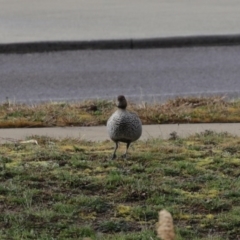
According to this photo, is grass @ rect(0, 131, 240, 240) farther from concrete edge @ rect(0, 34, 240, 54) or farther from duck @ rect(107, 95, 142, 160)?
concrete edge @ rect(0, 34, 240, 54)

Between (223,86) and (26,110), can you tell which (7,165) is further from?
(223,86)

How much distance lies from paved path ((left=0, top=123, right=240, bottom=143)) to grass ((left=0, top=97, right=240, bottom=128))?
0.11m

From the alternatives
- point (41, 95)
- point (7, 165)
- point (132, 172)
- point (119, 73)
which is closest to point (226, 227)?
point (132, 172)

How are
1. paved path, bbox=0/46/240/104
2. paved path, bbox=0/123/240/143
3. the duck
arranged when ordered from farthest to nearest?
paved path, bbox=0/46/240/104, paved path, bbox=0/123/240/143, the duck

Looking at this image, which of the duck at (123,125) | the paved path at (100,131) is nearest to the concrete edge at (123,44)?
the paved path at (100,131)

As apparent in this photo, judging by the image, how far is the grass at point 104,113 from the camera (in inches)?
273

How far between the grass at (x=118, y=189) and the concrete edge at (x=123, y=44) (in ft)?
18.3

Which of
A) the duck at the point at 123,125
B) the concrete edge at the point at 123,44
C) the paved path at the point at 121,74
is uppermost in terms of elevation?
the duck at the point at 123,125

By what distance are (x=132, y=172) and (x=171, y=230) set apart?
124 inches

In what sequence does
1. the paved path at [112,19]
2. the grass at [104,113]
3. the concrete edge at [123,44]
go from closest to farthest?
the grass at [104,113]
the concrete edge at [123,44]
the paved path at [112,19]

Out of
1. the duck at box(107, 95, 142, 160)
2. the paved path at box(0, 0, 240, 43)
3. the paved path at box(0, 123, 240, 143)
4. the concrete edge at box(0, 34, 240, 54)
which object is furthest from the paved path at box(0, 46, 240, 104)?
the duck at box(107, 95, 142, 160)

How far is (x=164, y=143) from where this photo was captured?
19.5ft

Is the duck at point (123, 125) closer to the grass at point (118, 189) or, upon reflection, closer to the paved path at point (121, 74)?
the grass at point (118, 189)

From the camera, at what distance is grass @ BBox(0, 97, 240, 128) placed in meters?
6.95
